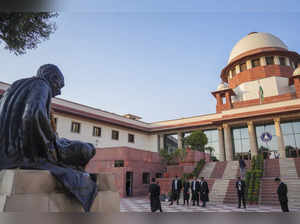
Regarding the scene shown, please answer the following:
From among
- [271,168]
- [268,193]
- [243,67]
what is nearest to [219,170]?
[271,168]

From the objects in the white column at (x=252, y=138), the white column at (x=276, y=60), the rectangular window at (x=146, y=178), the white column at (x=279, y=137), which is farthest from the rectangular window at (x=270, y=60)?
the rectangular window at (x=146, y=178)

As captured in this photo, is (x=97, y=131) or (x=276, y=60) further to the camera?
(x=276, y=60)

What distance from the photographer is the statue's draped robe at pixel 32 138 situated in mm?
2406

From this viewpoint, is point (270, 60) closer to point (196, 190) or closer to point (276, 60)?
point (276, 60)

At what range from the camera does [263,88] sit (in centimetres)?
2511

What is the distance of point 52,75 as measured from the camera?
9.95 ft

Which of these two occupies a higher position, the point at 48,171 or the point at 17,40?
the point at 17,40

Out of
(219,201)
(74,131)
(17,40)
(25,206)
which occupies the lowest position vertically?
(219,201)

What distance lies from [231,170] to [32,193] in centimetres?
1632

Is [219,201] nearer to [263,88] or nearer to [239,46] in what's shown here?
[263,88]

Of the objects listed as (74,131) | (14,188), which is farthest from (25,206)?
(74,131)

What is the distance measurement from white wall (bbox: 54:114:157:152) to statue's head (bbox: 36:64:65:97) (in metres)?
16.5

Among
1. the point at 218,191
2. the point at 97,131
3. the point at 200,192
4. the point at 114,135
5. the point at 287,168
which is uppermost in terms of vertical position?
the point at 97,131

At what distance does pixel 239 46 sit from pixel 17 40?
28.1 metres
